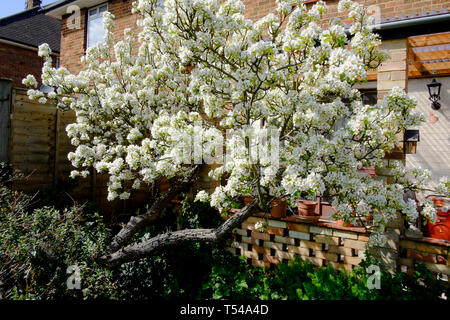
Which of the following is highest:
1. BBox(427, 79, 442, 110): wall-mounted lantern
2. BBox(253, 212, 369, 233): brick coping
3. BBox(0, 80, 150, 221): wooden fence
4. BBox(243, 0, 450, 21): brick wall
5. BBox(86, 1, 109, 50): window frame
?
BBox(86, 1, 109, 50): window frame

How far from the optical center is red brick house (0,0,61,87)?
13469 millimetres

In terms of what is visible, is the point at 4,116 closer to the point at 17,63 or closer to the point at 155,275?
the point at 155,275

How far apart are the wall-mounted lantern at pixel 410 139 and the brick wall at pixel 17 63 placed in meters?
14.8

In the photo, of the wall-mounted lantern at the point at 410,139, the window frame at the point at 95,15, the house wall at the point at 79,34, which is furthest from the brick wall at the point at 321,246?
the window frame at the point at 95,15

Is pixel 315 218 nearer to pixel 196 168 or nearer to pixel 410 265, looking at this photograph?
pixel 410 265

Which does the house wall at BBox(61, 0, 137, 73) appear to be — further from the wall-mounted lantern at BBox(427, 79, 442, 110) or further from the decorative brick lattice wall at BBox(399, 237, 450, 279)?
the decorative brick lattice wall at BBox(399, 237, 450, 279)

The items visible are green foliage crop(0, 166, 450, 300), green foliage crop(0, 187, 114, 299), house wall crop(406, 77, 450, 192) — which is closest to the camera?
green foliage crop(0, 166, 450, 300)

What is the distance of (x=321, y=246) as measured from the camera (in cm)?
441

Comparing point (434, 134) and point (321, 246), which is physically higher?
point (434, 134)

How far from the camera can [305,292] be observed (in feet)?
12.3

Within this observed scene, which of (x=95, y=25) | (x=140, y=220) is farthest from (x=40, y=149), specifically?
(x=95, y=25)

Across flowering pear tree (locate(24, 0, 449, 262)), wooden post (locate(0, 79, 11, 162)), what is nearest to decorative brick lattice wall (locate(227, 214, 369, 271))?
flowering pear tree (locate(24, 0, 449, 262))

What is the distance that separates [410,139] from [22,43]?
52.0 feet

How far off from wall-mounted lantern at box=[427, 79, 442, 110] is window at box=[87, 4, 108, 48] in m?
9.48
